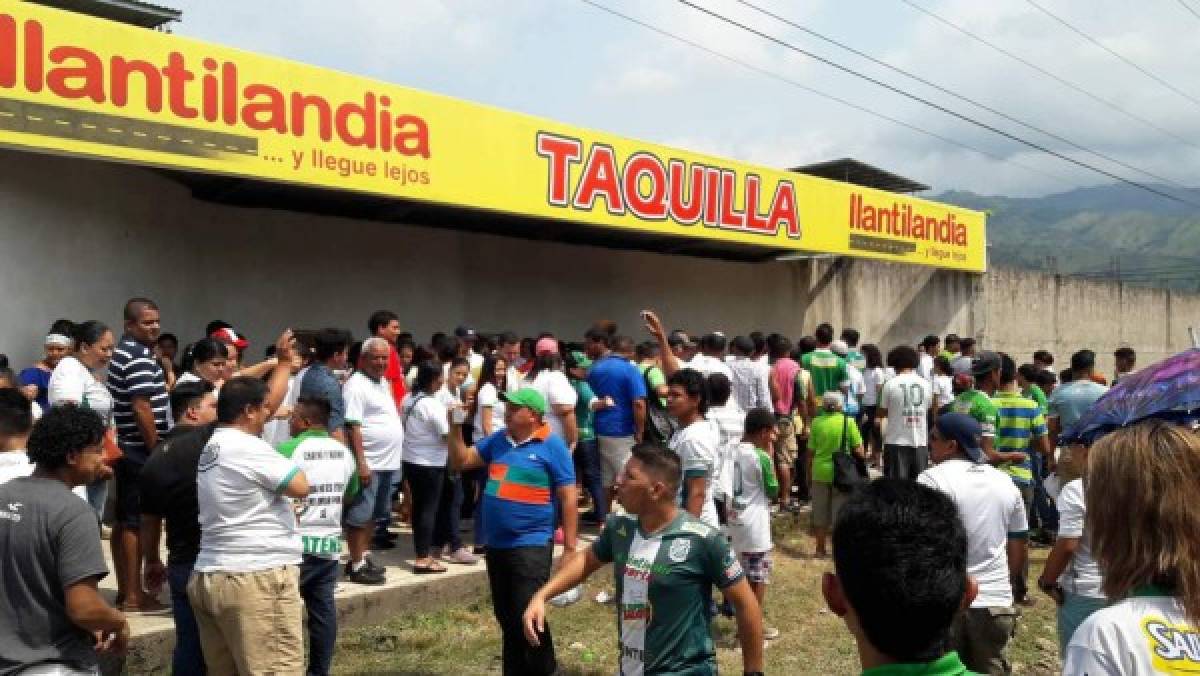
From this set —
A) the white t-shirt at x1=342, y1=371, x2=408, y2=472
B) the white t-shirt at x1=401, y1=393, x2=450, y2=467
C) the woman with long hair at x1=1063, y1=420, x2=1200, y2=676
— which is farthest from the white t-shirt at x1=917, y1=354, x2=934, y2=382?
the woman with long hair at x1=1063, y1=420, x2=1200, y2=676

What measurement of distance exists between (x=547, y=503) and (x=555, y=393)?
244 cm

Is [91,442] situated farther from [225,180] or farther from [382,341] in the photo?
[225,180]

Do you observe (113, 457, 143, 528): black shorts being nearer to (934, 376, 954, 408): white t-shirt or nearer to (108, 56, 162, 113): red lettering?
(108, 56, 162, 113): red lettering

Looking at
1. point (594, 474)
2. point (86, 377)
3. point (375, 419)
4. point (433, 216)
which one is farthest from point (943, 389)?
point (86, 377)

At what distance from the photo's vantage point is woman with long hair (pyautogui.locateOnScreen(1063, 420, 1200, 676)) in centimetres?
204

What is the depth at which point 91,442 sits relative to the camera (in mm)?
3639

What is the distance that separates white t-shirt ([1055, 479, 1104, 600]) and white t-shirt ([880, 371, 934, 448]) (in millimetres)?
4998

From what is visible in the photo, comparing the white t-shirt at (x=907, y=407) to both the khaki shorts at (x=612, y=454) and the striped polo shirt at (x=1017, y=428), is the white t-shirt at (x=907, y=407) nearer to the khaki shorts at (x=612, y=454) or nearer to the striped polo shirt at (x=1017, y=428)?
the striped polo shirt at (x=1017, y=428)

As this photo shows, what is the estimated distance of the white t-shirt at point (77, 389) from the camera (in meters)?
6.08

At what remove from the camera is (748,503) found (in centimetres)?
690

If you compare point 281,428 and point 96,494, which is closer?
point 96,494

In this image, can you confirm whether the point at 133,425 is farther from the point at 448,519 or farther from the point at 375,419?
the point at 448,519

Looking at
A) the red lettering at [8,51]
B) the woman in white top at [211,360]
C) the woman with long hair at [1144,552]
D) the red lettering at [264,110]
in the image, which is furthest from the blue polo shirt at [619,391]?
the woman with long hair at [1144,552]

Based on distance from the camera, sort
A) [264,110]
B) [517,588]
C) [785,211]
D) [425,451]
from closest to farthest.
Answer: [517,588], [425,451], [264,110], [785,211]
